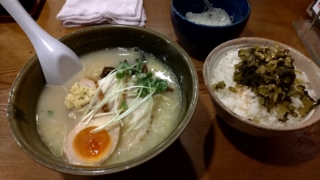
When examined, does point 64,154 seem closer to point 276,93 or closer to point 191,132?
point 191,132

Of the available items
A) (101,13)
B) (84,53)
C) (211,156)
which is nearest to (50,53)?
(84,53)

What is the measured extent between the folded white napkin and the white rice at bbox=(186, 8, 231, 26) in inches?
10.8

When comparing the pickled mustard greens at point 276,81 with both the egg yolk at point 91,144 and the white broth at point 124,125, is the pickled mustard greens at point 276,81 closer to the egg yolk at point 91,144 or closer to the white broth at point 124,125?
the white broth at point 124,125

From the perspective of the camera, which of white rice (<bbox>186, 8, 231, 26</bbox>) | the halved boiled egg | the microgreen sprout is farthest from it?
white rice (<bbox>186, 8, 231, 26</bbox>)

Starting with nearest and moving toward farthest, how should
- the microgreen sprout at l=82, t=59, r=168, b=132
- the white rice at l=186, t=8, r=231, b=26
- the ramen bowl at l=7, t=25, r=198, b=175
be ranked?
the ramen bowl at l=7, t=25, r=198, b=175 < the microgreen sprout at l=82, t=59, r=168, b=132 < the white rice at l=186, t=8, r=231, b=26

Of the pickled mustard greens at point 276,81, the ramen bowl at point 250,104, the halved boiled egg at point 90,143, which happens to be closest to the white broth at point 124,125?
the halved boiled egg at point 90,143

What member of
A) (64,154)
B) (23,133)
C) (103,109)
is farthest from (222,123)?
(23,133)

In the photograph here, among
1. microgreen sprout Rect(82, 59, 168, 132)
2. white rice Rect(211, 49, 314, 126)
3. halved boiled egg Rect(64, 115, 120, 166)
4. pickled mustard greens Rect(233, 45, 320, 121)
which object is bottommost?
halved boiled egg Rect(64, 115, 120, 166)

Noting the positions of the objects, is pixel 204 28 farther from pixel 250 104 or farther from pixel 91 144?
pixel 91 144

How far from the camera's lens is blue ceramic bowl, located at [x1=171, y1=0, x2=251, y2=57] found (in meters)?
1.09

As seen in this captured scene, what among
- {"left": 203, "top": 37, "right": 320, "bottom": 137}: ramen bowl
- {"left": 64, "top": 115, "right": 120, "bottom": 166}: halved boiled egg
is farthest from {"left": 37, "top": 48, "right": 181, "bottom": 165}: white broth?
{"left": 203, "top": 37, "right": 320, "bottom": 137}: ramen bowl

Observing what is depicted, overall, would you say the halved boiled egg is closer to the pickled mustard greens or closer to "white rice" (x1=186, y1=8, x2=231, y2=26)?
the pickled mustard greens

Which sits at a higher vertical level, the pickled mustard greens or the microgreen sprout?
the pickled mustard greens

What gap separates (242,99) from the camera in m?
0.95
